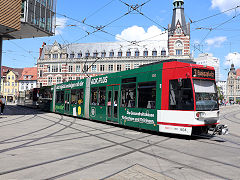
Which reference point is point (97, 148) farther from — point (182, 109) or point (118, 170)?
point (182, 109)

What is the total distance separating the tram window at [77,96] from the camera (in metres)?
16.1

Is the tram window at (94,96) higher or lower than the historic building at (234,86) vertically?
lower

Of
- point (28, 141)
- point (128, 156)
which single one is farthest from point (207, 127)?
point (28, 141)

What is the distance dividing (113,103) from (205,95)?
528cm

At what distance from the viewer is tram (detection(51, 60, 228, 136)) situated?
8.05 metres

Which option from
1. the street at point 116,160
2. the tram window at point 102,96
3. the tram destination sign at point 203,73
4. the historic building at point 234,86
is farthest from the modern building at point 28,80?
the historic building at point 234,86

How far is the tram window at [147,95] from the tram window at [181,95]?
3.11 ft

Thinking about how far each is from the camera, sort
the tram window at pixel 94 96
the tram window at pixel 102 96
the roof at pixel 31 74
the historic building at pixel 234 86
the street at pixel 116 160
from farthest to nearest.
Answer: the historic building at pixel 234 86, the roof at pixel 31 74, the tram window at pixel 94 96, the tram window at pixel 102 96, the street at pixel 116 160

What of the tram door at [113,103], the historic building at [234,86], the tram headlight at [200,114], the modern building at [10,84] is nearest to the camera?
the tram headlight at [200,114]

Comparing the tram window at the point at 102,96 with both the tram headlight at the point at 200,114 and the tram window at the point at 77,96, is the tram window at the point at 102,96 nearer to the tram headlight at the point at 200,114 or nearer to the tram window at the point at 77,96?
the tram window at the point at 77,96

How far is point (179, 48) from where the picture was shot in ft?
157

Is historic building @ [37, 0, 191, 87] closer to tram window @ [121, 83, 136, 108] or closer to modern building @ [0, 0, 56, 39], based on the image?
modern building @ [0, 0, 56, 39]

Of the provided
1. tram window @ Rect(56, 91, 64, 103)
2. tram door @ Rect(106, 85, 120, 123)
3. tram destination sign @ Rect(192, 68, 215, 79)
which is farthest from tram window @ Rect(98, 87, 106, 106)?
tram window @ Rect(56, 91, 64, 103)

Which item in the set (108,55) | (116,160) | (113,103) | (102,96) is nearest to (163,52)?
(108,55)
